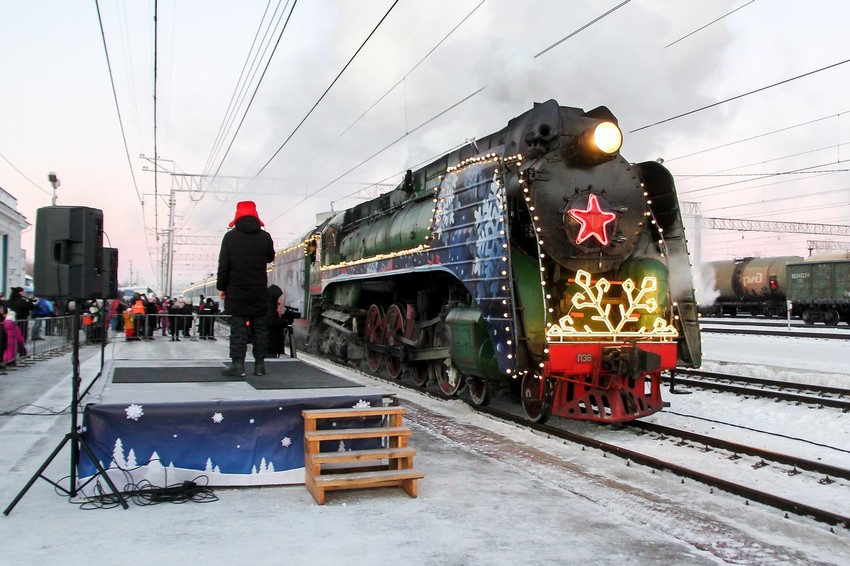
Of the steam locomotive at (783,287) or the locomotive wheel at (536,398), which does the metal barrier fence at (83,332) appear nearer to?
the locomotive wheel at (536,398)

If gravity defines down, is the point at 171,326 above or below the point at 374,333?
above

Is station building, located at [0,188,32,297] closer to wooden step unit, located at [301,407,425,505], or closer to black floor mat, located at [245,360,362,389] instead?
black floor mat, located at [245,360,362,389]

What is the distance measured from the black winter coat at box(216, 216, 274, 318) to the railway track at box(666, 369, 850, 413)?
5289 mm

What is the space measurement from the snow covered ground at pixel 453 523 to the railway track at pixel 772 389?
11.6 ft

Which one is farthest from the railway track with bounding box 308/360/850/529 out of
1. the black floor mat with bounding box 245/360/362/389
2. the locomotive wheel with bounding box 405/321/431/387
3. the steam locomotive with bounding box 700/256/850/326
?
the steam locomotive with bounding box 700/256/850/326

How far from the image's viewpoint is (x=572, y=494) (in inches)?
205

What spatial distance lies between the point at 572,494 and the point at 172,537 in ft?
9.48

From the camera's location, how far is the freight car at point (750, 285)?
33.0 meters

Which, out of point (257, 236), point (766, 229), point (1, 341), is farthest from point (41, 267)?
point (766, 229)

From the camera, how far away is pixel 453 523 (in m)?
4.46

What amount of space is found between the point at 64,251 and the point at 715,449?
628 centimetres

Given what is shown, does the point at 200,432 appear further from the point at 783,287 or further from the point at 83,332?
the point at 783,287

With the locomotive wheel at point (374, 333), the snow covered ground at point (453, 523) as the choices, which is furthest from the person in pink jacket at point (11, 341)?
the snow covered ground at point (453, 523)

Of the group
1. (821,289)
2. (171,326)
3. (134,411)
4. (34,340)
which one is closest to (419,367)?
(134,411)
